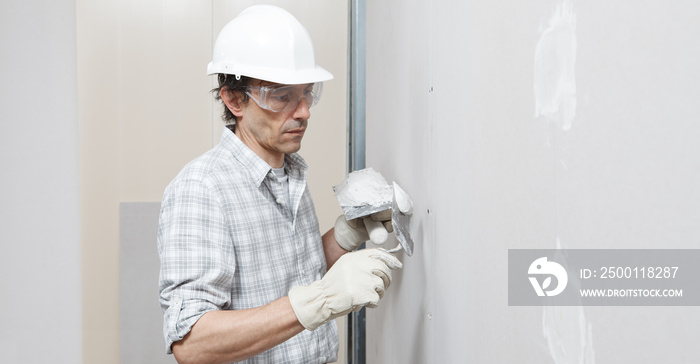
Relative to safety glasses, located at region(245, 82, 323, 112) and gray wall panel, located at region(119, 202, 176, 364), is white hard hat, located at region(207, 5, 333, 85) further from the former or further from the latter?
gray wall panel, located at region(119, 202, 176, 364)

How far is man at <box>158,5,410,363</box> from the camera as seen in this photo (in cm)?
128

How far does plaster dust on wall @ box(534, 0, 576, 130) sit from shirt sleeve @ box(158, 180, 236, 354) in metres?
0.85

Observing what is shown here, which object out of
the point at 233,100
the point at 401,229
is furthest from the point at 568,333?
the point at 233,100

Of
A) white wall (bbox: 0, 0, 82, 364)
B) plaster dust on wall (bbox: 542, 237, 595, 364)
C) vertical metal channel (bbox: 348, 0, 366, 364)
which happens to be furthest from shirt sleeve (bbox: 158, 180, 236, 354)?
white wall (bbox: 0, 0, 82, 364)

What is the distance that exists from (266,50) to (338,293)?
66 centimetres

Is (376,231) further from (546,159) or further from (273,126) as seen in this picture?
(546,159)

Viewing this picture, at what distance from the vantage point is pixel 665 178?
50 centimetres

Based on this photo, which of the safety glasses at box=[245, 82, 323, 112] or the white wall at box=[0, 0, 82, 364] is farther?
the white wall at box=[0, 0, 82, 364]

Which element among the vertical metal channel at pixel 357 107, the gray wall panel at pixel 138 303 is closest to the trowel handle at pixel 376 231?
the vertical metal channel at pixel 357 107

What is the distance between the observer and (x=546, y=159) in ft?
2.39

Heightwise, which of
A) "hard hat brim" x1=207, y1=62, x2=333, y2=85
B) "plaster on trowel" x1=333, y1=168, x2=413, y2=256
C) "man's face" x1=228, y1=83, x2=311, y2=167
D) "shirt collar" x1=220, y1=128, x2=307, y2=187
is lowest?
"plaster on trowel" x1=333, y1=168, x2=413, y2=256

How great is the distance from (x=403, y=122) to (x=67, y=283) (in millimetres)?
2031

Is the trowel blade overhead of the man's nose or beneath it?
beneath

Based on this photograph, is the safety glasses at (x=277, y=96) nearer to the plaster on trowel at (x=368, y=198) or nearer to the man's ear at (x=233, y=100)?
the man's ear at (x=233, y=100)
